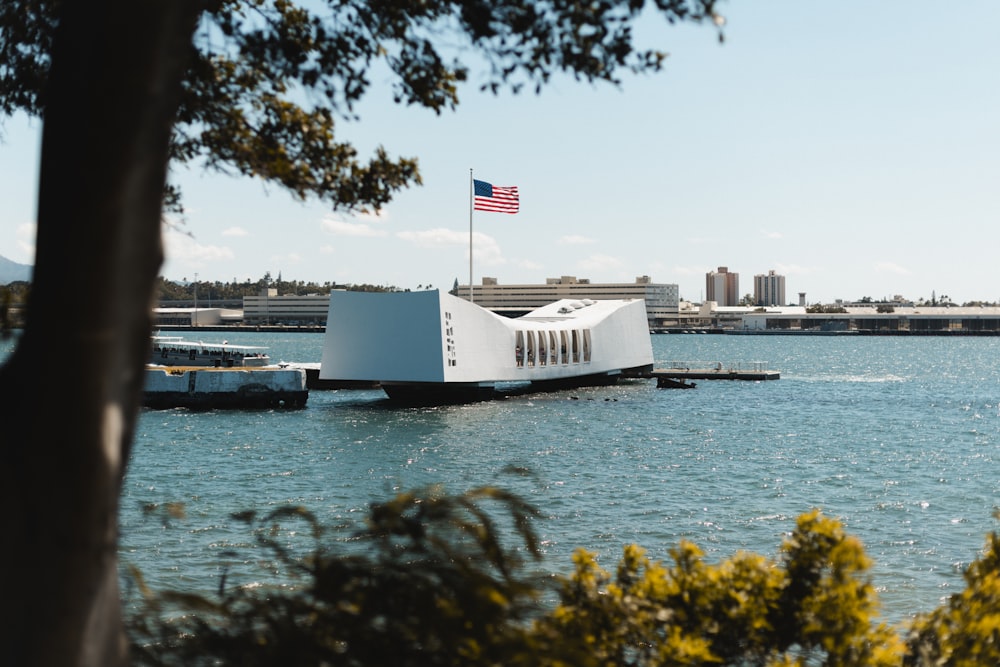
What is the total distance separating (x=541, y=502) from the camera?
21344mm

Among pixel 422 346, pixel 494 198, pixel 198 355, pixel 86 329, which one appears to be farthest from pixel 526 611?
pixel 198 355

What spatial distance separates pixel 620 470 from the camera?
88.7 feet

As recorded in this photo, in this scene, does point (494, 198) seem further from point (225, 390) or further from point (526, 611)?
point (526, 611)

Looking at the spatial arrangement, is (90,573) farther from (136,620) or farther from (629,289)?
(629,289)

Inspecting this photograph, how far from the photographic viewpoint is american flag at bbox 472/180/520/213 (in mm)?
47000

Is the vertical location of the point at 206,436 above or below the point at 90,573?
below

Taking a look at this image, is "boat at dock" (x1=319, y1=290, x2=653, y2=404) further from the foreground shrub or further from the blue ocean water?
the foreground shrub

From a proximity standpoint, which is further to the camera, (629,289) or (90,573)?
(629,289)

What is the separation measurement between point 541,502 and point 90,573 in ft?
60.7

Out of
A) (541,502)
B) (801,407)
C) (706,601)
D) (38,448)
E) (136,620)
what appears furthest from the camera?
(801,407)

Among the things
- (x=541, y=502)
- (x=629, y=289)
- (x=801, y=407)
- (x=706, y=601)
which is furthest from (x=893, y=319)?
(x=706, y=601)

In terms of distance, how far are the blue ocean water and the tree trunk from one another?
123cm

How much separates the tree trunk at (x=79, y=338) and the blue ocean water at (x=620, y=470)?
4.04 ft

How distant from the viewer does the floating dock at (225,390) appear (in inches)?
1869
